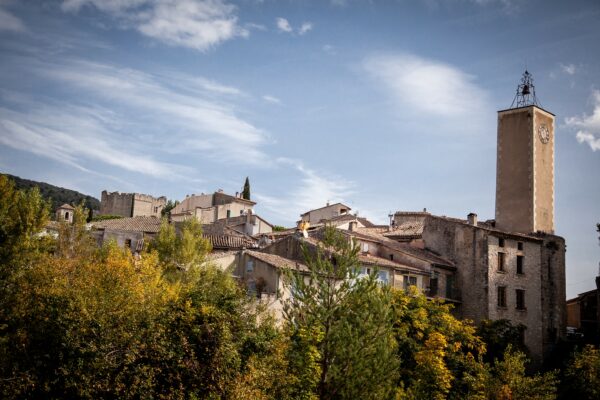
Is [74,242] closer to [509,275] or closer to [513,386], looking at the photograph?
[513,386]

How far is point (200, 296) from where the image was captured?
1271 inches

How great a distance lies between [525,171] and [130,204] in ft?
200

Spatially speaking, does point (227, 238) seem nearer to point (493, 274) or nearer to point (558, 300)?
point (493, 274)

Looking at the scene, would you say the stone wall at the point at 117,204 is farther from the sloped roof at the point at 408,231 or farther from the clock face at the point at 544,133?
the clock face at the point at 544,133

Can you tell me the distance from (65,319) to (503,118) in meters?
38.5

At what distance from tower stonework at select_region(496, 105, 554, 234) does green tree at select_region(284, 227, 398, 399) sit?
26716 millimetres

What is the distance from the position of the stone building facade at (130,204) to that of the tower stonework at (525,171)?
56413mm

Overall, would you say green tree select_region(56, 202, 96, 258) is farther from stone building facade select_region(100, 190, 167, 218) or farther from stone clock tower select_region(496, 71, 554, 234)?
stone building facade select_region(100, 190, 167, 218)

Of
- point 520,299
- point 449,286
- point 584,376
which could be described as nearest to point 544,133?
point 520,299

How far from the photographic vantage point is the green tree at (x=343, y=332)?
25094 mm

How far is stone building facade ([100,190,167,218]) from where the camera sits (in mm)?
92375

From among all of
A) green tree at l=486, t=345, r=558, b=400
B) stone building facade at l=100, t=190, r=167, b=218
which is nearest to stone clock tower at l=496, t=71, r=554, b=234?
green tree at l=486, t=345, r=558, b=400

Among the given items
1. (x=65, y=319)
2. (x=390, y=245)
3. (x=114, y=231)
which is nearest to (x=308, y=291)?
(x=65, y=319)

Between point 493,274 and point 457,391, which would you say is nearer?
point 457,391
